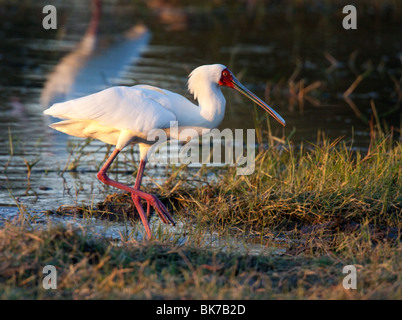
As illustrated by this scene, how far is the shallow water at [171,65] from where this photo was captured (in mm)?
7422

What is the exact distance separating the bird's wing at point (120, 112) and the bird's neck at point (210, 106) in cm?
33

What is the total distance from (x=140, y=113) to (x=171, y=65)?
23.1 feet

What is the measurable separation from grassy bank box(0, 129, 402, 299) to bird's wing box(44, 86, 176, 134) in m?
0.74

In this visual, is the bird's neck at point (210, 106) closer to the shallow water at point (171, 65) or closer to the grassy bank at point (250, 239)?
the grassy bank at point (250, 239)

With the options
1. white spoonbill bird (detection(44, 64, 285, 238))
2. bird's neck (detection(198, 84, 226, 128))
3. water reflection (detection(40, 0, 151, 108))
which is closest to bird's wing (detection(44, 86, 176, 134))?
white spoonbill bird (detection(44, 64, 285, 238))

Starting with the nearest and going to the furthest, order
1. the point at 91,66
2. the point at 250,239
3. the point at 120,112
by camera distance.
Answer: the point at 250,239 → the point at 120,112 → the point at 91,66

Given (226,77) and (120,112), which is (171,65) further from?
(120,112)

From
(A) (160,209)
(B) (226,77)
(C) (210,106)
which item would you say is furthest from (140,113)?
(B) (226,77)

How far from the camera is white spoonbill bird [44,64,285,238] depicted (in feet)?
18.5

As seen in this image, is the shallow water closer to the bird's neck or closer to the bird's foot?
the bird's foot

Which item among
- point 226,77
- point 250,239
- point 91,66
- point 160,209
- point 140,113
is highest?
point 91,66

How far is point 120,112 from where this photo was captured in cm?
565

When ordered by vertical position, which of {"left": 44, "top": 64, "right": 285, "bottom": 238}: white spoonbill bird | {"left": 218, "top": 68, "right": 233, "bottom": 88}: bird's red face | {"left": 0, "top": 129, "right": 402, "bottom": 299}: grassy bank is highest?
{"left": 218, "top": 68, "right": 233, "bottom": 88}: bird's red face

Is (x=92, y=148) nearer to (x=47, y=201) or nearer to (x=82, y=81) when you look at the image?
(x=47, y=201)
